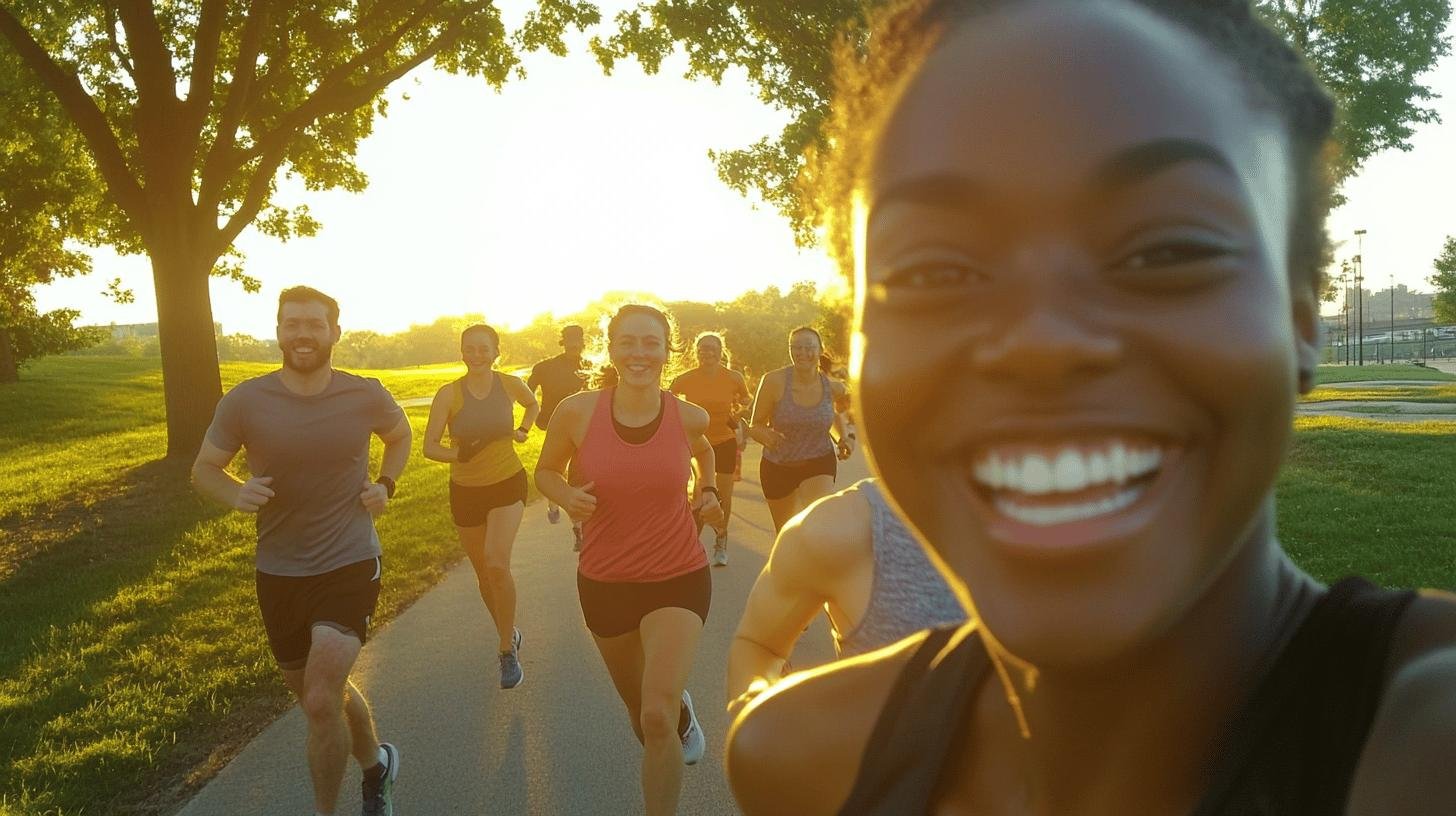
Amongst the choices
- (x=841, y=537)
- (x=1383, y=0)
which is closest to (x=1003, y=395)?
(x=841, y=537)

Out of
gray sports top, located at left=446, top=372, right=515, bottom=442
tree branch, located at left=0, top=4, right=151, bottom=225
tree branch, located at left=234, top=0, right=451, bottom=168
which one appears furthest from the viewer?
tree branch, located at left=234, top=0, right=451, bottom=168

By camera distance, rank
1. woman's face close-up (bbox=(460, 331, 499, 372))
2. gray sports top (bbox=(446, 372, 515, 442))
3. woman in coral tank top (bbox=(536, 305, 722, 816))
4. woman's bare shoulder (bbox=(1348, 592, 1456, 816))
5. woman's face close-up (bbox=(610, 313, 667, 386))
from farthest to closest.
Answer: woman's face close-up (bbox=(460, 331, 499, 372)) < gray sports top (bbox=(446, 372, 515, 442)) < woman's face close-up (bbox=(610, 313, 667, 386)) < woman in coral tank top (bbox=(536, 305, 722, 816)) < woman's bare shoulder (bbox=(1348, 592, 1456, 816))

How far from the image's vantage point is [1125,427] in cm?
70

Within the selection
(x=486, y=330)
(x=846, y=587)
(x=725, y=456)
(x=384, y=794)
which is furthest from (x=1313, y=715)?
(x=725, y=456)

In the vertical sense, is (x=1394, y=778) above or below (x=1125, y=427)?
below

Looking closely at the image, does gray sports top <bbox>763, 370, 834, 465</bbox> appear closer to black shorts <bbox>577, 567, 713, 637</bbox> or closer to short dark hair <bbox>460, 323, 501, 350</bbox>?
short dark hair <bbox>460, 323, 501, 350</bbox>

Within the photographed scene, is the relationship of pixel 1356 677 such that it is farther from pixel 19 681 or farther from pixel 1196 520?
pixel 19 681

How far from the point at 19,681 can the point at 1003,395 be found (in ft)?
25.3

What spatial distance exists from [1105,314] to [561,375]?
364 inches

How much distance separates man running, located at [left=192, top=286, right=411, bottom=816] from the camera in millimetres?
4629

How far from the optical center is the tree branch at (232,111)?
46.5 feet

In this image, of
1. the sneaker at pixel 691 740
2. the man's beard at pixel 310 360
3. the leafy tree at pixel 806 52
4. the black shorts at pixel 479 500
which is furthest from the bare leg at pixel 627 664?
the leafy tree at pixel 806 52

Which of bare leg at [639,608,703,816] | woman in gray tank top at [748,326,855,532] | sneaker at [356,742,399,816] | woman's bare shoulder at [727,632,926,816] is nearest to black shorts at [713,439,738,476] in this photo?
woman in gray tank top at [748,326,855,532]

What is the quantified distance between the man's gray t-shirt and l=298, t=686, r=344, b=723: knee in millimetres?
636
